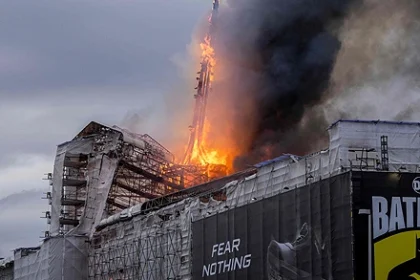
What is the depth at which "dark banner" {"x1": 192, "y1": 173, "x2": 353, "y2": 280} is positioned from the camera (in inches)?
2050

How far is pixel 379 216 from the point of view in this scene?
51469 mm

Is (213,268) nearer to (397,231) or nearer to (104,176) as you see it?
(397,231)

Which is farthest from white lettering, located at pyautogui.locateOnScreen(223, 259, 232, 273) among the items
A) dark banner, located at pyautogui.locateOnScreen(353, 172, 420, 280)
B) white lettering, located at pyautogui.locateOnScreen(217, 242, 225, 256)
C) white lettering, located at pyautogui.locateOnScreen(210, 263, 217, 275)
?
dark banner, located at pyautogui.locateOnScreen(353, 172, 420, 280)

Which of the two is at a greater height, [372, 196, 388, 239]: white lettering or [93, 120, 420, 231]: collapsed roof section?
[93, 120, 420, 231]: collapsed roof section

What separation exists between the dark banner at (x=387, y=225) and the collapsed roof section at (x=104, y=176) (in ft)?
121

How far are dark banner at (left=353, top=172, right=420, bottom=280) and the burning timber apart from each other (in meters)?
0.05

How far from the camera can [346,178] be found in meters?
51.7

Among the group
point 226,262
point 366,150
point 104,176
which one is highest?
point 104,176

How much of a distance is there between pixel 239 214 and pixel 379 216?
13.6 metres

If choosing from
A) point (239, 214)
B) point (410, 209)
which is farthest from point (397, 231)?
point (239, 214)

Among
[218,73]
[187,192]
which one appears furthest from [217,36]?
[187,192]

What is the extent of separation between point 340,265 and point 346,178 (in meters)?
4.62

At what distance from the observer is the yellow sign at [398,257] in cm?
5066

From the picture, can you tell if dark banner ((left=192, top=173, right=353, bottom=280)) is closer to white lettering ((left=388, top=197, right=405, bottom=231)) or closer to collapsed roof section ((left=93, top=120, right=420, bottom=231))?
collapsed roof section ((left=93, top=120, right=420, bottom=231))
